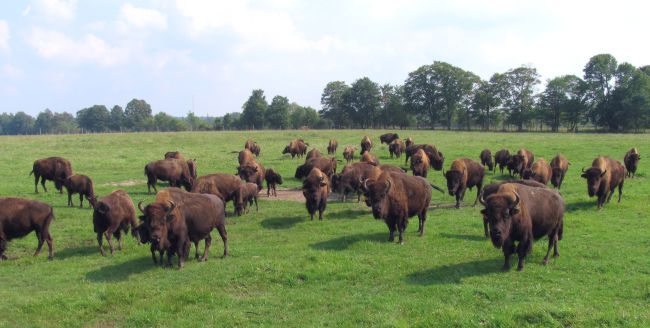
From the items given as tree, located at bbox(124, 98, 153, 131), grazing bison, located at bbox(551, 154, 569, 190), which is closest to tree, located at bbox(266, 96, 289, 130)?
tree, located at bbox(124, 98, 153, 131)

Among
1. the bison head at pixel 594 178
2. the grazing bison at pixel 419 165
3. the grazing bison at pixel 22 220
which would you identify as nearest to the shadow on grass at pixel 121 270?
the grazing bison at pixel 22 220

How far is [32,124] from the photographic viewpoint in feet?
526

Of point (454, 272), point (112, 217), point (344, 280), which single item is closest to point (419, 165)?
point (454, 272)

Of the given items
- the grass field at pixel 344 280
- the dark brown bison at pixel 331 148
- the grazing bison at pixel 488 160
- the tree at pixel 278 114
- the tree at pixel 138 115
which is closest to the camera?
the grass field at pixel 344 280

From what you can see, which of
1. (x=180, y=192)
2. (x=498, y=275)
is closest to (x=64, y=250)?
(x=180, y=192)

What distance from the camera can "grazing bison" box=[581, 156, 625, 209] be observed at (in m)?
15.7

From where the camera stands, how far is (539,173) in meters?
18.9

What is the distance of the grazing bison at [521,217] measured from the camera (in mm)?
8867

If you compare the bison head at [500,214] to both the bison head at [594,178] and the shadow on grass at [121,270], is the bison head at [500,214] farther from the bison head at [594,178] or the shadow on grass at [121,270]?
the bison head at [594,178]

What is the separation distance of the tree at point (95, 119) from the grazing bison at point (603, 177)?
439ft

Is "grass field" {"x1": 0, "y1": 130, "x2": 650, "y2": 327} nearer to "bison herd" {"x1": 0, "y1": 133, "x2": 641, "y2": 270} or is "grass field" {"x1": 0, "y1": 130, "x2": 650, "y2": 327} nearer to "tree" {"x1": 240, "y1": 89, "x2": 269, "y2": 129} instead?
"bison herd" {"x1": 0, "y1": 133, "x2": 641, "y2": 270}

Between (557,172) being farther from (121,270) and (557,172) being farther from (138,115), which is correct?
(138,115)

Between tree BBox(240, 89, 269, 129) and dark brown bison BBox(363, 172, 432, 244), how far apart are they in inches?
3760

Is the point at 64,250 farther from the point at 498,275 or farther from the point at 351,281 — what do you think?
the point at 498,275
